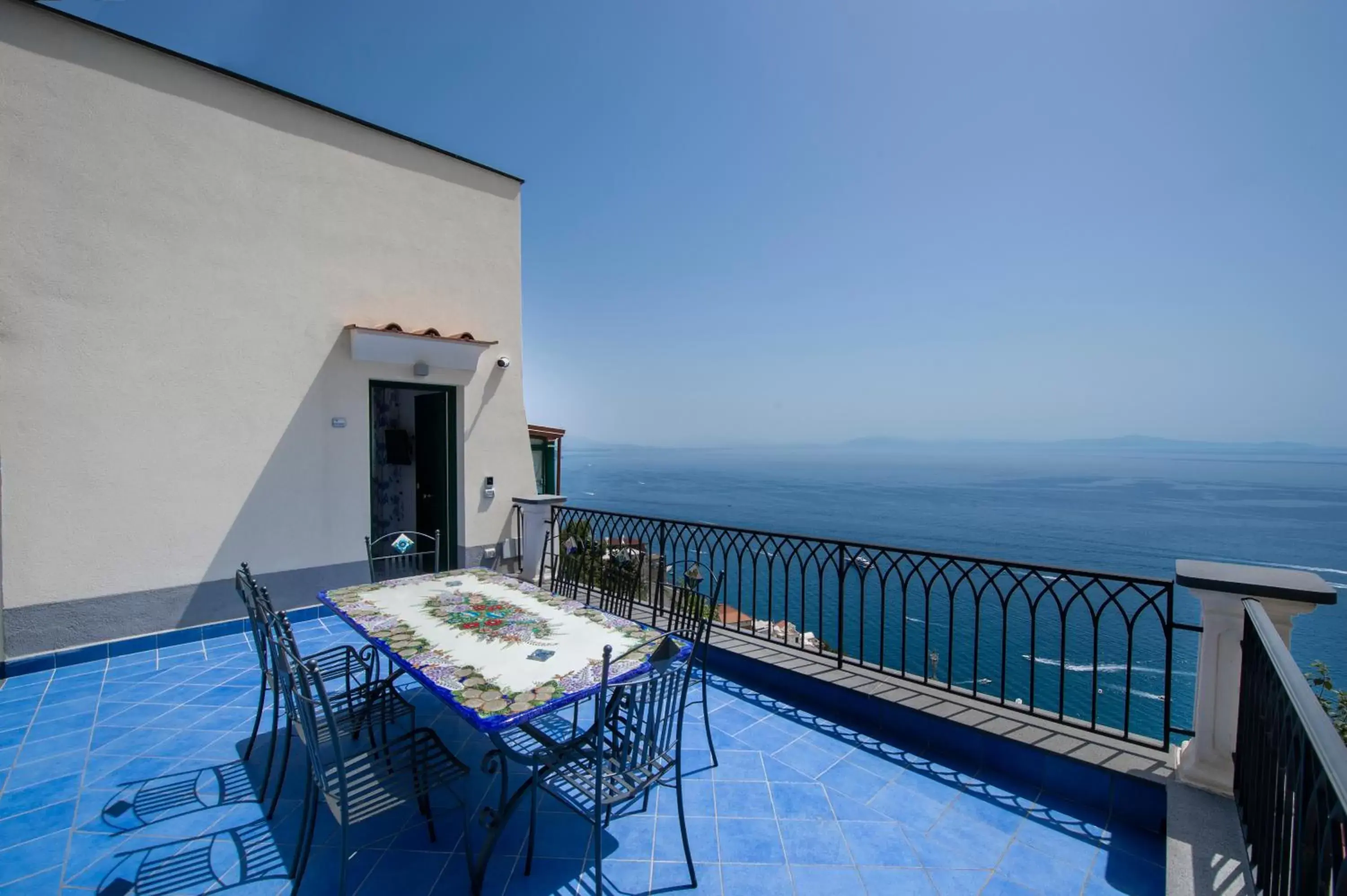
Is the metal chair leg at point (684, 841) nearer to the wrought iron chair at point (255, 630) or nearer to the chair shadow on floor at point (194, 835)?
the chair shadow on floor at point (194, 835)

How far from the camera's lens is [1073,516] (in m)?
55.8

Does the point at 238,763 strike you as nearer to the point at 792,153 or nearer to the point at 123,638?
the point at 123,638

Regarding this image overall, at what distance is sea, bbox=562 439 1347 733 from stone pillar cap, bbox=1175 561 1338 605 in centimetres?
77

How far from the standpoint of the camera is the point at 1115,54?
16.9ft

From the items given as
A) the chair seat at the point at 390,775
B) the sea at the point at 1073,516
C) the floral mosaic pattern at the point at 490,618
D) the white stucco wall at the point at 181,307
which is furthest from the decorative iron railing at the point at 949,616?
the white stucco wall at the point at 181,307

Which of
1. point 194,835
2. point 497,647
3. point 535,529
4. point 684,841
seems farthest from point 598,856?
point 535,529

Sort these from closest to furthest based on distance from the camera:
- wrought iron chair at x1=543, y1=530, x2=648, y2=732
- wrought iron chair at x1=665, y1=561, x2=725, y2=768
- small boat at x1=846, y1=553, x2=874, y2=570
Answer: wrought iron chair at x1=665, y1=561, x2=725, y2=768
wrought iron chair at x1=543, y1=530, x2=648, y2=732
small boat at x1=846, y1=553, x2=874, y2=570

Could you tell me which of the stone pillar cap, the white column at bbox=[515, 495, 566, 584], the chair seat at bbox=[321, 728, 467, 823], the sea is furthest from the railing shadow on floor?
the white column at bbox=[515, 495, 566, 584]

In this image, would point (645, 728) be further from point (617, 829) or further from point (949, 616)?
point (949, 616)

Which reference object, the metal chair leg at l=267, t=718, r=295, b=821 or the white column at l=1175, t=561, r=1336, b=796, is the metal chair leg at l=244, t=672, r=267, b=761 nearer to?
the metal chair leg at l=267, t=718, r=295, b=821

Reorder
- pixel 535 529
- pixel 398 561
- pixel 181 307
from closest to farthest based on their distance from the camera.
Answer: pixel 181 307
pixel 398 561
pixel 535 529

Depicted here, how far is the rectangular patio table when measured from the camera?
1.87 meters

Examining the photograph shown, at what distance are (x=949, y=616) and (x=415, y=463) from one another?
619 centimetres

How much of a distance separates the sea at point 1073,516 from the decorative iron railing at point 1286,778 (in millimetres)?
926
